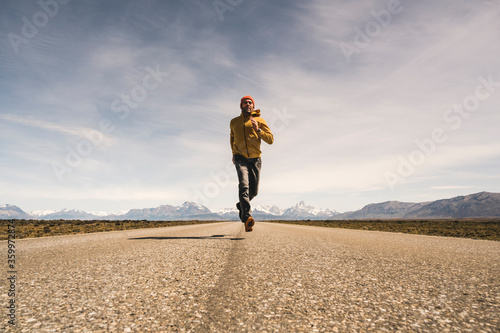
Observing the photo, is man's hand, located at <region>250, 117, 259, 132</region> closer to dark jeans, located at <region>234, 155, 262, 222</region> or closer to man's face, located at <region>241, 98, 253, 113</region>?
man's face, located at <region>241, 98, 253, 113</region>

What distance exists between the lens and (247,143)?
8414mm

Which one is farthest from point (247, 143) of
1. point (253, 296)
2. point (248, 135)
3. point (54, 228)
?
point (54, 228)

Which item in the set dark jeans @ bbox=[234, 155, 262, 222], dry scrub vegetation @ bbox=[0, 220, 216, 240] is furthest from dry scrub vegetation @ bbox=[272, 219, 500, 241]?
dry scrub vegetation @ bbox=[0, 220, 216, 240]

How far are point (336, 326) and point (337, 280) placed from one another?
1.45 metres

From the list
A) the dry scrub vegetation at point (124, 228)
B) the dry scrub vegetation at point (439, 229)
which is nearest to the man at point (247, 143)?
the dry scrub vegetation at point (124, 228)

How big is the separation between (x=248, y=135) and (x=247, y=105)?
0.97 meters

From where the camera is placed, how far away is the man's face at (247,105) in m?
8.43

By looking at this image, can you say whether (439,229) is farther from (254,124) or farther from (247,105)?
(247,105)

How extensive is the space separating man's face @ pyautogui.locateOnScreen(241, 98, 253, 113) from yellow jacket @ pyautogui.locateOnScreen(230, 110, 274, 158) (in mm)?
147

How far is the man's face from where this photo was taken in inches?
332

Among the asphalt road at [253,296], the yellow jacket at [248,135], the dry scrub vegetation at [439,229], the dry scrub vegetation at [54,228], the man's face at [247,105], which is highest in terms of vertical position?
the man's face at [247,105]

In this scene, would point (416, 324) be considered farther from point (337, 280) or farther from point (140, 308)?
point (140, 308)

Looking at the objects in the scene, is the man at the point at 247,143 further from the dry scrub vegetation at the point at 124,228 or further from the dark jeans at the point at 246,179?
the dry scrub vegetation at the point at 124,228

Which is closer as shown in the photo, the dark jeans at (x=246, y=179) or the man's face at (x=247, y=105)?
the dark jeans at (x=246, y=179)
